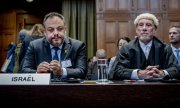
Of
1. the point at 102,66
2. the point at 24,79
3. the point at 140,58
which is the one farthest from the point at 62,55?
the point at 24,79

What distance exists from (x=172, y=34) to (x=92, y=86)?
13.3 ft

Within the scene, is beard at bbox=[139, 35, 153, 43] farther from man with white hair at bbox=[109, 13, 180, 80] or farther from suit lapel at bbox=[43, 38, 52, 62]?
suit lapel at bbox=[43, 38, 52, 62]

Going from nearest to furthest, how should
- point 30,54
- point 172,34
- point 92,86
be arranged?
point 92,86, point 30,54, point 172,34

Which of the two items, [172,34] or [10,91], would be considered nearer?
[10,91]

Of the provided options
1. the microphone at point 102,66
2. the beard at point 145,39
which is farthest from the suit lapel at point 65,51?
the beard at point 145,39

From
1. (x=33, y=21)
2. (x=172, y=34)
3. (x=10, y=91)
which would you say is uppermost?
(x=33, y=21)

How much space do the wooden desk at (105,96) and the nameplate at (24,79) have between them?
0.04 meters

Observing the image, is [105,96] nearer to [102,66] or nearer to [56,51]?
[102,66]

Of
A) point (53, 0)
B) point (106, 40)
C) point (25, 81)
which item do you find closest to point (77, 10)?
point (53, 0)

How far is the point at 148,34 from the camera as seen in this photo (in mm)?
3088

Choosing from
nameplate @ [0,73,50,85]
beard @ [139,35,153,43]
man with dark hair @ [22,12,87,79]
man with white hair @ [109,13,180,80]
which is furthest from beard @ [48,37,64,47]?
nameplate @ [0,73,50,85]

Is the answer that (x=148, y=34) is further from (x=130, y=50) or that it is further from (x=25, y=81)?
(x=25, y=81)

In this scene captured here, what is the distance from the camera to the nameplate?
1.72 meters

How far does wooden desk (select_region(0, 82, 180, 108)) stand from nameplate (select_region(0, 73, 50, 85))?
1.5 inches
